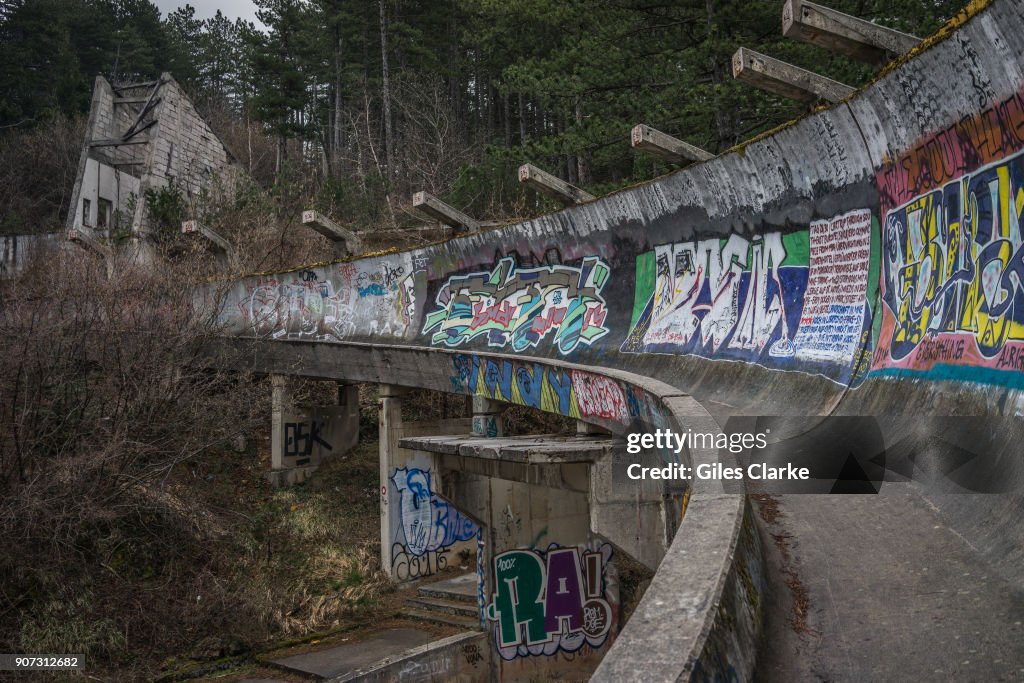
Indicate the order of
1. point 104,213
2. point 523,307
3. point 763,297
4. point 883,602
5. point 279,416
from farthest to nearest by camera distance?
point 104,213, point 279,416, point 523,307, point 763,297, point 883,602

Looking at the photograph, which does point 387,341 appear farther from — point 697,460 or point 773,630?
point 773,630

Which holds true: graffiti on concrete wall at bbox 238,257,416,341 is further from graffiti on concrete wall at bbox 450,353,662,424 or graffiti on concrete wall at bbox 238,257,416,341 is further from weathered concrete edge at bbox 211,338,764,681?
weathered concrete edge at bbox 211,338,764,681

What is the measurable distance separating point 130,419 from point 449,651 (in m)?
7.89

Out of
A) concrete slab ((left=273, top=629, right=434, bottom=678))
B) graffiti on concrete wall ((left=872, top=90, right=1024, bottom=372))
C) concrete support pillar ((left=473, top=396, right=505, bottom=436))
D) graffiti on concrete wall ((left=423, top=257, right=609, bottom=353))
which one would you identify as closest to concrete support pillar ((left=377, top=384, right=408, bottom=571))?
graffiti on concrete wall ((left=423, top=257, right=609, bottom=353))

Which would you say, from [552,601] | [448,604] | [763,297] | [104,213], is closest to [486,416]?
[552,601]

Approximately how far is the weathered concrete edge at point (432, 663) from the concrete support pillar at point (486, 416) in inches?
147

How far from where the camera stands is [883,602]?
3871mm

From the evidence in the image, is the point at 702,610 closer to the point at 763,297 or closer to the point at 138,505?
the point at 763,297

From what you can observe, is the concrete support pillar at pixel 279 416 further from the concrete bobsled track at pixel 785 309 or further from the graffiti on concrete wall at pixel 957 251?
the graffiti on concrete wall at pixel 957 251

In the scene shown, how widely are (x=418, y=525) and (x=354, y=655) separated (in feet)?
14.7

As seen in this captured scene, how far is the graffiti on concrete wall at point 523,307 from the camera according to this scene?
48.8 feet

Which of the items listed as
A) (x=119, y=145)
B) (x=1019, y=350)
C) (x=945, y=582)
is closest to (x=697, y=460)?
(x=945, y=582)

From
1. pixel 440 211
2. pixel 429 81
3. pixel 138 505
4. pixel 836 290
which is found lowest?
pixel 138 505

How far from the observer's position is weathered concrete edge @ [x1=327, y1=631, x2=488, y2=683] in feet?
45.4
